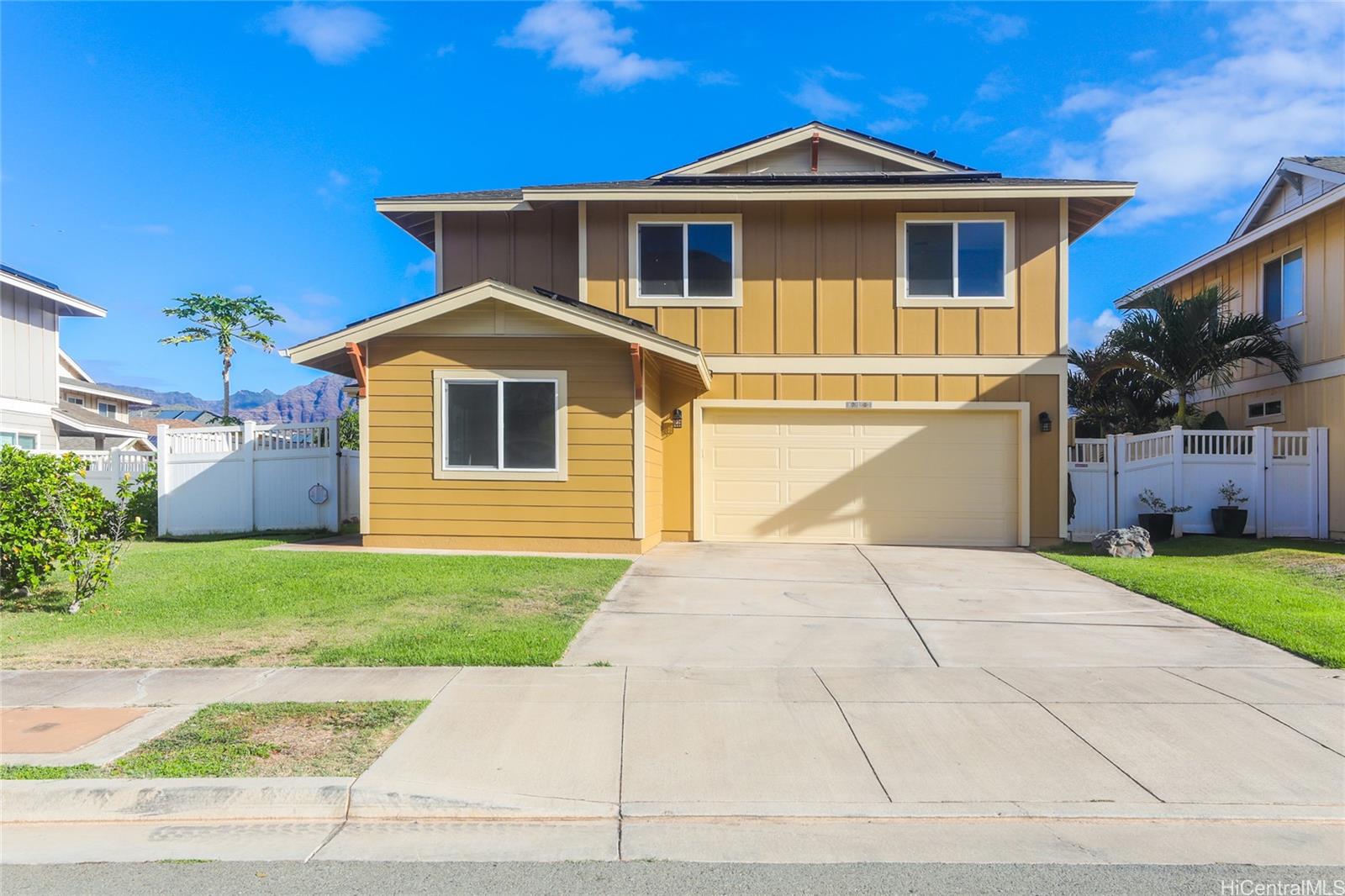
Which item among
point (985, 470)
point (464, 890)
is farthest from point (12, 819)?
point (985, 470)

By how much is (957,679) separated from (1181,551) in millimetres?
8433

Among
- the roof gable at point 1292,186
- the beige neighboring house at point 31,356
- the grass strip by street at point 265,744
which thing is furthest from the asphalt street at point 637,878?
the beige neighboring house at point 31,356

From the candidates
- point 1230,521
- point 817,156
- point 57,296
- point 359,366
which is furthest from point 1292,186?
point 57,296

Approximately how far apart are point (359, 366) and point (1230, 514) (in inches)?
546

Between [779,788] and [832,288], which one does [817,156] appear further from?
[779,788]

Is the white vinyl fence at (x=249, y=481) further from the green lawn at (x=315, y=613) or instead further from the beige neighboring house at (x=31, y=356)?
the beige neighboring house at (x=31, y=356)

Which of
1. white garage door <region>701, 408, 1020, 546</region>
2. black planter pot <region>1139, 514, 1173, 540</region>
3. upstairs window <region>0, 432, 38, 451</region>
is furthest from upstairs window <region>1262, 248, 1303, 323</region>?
upstairs window <region>0, 432, 38, 451</region>

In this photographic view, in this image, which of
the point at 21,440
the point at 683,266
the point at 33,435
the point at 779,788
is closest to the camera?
the point at 779,788

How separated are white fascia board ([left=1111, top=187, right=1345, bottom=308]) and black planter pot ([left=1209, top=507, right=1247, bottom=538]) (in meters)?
5.29

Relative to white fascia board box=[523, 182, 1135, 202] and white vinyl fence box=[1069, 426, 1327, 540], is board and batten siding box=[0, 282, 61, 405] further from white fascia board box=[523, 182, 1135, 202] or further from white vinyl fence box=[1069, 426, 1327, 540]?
white vinyl fence box=[1069, 426, 1327, 540]

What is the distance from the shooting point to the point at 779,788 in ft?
14.5

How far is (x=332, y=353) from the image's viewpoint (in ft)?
40.4

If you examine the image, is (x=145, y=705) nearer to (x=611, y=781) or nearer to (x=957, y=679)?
(x=611, y=781)

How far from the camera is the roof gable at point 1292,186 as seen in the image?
1484 cm
